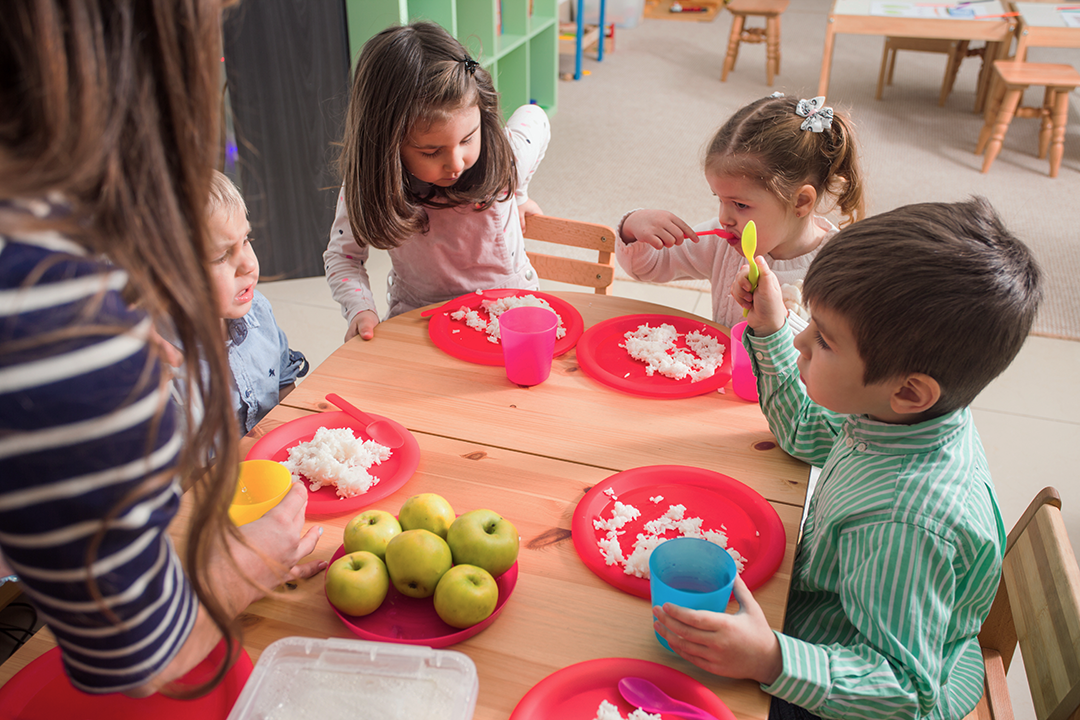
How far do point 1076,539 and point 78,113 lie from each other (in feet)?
7.97

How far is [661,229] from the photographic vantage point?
5.40 feet

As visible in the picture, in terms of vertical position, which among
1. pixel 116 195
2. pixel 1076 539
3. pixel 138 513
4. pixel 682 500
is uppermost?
pixel 116 195

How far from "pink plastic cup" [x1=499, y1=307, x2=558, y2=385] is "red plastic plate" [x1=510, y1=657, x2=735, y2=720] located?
1.90ft

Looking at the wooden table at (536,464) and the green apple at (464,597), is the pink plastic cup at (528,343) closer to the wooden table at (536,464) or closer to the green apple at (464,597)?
the wooden table at (536,464)

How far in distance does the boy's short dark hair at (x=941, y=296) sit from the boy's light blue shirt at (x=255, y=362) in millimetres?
1137

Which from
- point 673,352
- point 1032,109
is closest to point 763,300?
point 673,352

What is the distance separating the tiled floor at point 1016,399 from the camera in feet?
7.24

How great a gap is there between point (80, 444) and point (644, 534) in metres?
0.69

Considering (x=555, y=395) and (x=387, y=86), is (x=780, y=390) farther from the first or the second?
(x=387, y=86)

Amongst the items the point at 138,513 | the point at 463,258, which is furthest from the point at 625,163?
the point at 138,513

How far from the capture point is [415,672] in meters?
0.74

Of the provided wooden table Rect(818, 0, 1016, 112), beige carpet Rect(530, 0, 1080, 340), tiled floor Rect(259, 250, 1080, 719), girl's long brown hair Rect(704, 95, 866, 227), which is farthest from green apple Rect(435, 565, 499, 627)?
wooden table Rect(818, 0, 1016, 112)

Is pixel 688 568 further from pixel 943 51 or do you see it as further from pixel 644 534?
pixel 943 51

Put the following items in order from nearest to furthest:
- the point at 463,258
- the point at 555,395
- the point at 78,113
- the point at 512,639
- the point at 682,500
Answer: the point at 78,113
the point at 512,639
the point at 682,500
the point at 555,395
the point at 463,258
